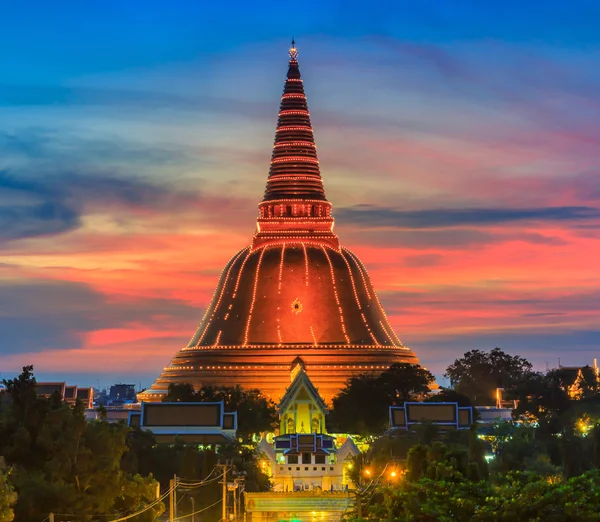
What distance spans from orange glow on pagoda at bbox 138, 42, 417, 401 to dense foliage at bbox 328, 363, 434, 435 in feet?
7.91

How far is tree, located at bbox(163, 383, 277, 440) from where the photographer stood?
92.8 m

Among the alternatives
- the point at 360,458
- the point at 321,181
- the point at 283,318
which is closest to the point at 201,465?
the point at 360,458

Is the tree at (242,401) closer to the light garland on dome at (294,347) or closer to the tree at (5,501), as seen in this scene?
the light garland on dome at (294,347)

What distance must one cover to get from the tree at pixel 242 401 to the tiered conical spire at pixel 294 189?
12.2m

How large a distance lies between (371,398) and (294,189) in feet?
56.9

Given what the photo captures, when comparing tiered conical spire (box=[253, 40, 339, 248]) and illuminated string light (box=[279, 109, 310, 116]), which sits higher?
illuminated string light (box=[279, 109, 310, 116])

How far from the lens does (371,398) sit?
95.1 m

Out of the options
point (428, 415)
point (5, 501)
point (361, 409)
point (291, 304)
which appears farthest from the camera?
point (291, 304)

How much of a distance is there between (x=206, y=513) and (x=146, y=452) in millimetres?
8669

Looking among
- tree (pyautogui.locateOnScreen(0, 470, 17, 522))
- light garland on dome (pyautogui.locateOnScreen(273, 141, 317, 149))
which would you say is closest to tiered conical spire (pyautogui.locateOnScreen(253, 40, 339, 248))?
light garland on dome (pyautogui.locateOnScreen(273, 141, 317, 149))

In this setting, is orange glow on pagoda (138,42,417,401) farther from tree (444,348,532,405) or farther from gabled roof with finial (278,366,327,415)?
tree (444,348,532,405)

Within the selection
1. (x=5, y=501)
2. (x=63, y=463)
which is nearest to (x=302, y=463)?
(x=63, y=463)

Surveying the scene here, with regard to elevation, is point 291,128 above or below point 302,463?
above

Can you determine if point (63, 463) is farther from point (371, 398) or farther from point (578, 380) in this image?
point (578, 380)
